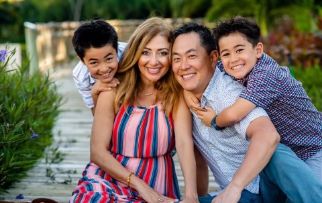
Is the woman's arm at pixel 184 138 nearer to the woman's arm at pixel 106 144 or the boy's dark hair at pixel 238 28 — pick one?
the woman's arm at pixel 106 144

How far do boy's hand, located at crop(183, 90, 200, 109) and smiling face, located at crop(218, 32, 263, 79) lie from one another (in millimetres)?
251

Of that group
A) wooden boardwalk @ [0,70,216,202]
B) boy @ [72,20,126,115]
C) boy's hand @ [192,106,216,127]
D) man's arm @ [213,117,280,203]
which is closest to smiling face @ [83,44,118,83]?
boy @ [72,20,126,115]

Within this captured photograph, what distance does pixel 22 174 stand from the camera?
465 cm

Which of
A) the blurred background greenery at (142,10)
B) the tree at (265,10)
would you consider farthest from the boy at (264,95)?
the tree at (265,10)

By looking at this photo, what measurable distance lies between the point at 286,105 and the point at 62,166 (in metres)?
2.56

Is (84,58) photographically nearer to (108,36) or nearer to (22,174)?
(108,36)

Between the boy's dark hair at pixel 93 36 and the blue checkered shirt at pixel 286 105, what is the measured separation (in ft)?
2.43

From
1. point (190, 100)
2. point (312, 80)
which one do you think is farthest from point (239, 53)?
point (312, 80)

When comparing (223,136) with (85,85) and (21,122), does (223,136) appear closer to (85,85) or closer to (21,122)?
(85,85)

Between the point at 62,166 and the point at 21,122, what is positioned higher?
the point at 21,122

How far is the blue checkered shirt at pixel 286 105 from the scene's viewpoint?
2887 millimetres

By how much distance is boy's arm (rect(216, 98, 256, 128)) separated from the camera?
2861mm

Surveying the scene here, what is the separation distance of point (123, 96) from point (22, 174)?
5.65 feet

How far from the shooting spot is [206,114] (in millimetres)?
3072
